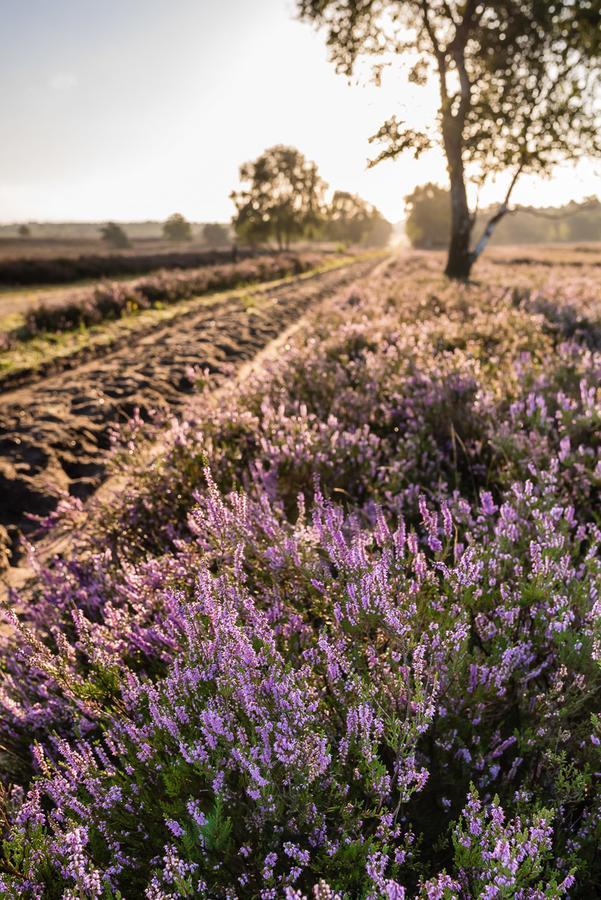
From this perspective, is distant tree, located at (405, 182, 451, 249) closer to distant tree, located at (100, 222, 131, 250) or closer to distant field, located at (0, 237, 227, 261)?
distant field, located at (0, 237, 227, 261)

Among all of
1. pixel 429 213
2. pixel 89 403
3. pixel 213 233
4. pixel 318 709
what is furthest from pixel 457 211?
pixel 213 233

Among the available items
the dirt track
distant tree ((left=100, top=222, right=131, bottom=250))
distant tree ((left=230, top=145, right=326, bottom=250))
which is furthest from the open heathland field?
distant tree ((left=100, top=222, right=131, bottom=250))

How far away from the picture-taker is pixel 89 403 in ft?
23.1

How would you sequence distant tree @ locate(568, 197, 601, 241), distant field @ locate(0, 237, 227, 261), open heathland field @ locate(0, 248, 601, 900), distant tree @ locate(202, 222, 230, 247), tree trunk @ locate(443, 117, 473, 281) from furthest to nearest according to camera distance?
distant tree @ locate(568, 197, 601, 241)
distant tree @ locate(202, 222, 230, 247)
distant field @ locate(0, 237, 227, 261)
tree trunk @ locate(443, 117, 473, 281)
open heathland field @ locate(0, 248, 601, 900)

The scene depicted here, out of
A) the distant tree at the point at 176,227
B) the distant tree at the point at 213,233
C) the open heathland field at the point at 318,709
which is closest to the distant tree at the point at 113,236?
the distant tree at the point at 176,227

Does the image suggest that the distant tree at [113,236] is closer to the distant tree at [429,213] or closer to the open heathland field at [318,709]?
the distant tree at [429,213]

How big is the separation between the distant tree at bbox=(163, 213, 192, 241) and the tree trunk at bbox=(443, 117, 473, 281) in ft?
322

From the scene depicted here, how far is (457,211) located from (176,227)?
99.4 metres

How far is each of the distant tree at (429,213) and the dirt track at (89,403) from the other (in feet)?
327

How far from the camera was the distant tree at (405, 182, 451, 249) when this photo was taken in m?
103

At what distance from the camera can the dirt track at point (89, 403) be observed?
4879 mm

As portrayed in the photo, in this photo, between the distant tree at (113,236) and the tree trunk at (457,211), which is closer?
the tree trunk at (457,211)

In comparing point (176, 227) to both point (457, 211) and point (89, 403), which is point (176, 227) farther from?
point (89, 403)

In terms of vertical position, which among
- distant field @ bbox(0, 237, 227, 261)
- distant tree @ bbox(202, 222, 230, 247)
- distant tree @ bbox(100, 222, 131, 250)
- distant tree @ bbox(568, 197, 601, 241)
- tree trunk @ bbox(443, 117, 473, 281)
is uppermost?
distant tree @ bbox(568, 197, 601, 241)
